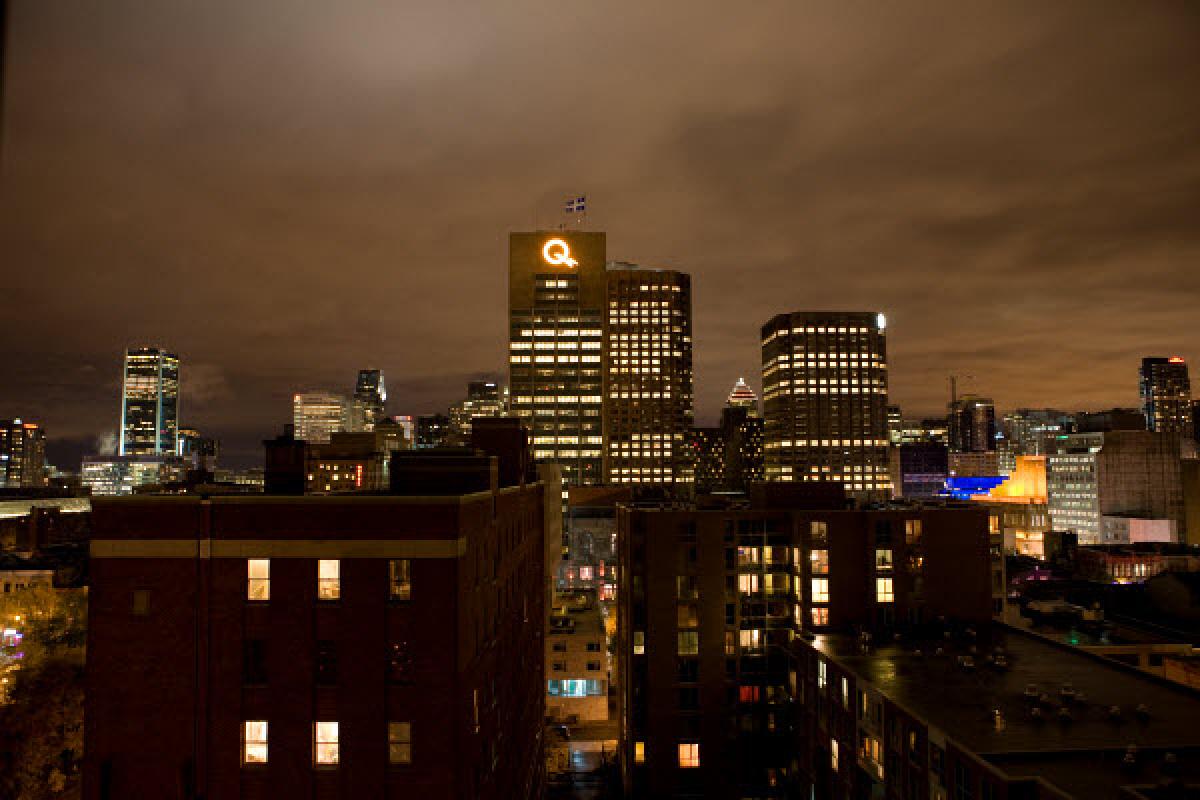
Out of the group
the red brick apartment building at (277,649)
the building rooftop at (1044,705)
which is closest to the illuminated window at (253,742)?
the red brick apartment building at (277,649)

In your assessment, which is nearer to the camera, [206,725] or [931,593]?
[206,725]

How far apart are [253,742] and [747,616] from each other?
135 feet

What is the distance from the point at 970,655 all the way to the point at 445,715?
35.8 m

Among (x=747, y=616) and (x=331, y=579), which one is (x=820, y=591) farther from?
(x=331, y=579)

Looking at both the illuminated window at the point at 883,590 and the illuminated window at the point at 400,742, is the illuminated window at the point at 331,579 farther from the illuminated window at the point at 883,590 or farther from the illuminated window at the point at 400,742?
the illuminated window at the point at 883,590

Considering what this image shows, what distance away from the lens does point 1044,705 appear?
36.1 metres

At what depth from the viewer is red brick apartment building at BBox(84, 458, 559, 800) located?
25.9m

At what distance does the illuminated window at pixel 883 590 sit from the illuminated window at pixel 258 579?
150 ft

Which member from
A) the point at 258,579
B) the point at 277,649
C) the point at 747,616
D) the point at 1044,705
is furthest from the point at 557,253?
the point at 277,649

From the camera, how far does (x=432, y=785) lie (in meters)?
25.9

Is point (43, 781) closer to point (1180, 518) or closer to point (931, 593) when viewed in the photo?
point (931, 593)

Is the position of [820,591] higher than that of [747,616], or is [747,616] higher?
[820,591]

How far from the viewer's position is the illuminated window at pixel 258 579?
26516mm

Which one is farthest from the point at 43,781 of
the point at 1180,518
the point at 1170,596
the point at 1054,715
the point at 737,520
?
the point at 1180,518
